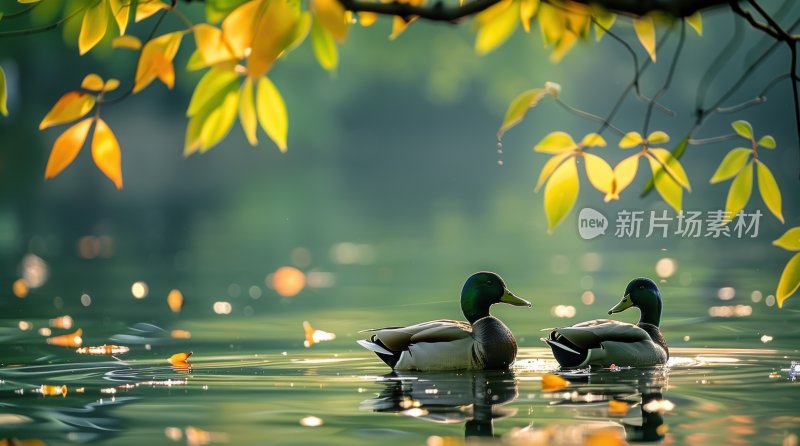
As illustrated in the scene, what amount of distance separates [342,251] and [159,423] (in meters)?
13.6

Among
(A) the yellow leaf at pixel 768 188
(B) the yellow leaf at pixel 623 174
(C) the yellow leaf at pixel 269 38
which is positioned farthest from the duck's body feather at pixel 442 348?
(C) the yellow leaf at pixel 269 38

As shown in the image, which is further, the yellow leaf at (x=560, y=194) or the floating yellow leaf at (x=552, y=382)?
the floating yellow leaf at (x=552, y=382)

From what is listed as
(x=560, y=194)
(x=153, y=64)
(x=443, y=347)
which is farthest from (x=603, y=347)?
(x=153, y=64)

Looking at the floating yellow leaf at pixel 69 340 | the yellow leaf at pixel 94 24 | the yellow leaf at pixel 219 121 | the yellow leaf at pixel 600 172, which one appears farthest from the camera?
the floating yellow leaf at pixel 69 340

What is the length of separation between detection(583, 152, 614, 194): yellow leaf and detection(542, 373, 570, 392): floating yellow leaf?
9.64ft

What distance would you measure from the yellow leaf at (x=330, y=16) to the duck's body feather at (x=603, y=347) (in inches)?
200

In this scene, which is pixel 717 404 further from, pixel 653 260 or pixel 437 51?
pixel 437 51

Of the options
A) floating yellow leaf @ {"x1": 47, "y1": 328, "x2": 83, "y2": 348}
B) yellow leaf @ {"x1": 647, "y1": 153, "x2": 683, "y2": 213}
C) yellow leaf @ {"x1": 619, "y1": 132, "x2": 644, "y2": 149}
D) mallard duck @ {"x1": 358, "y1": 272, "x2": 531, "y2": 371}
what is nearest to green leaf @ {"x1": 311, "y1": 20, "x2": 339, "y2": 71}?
yellow leaf @ {"x1": 619, "y1": 132, "x2": 644, "y2": 149}

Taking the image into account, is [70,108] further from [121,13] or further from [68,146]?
[121,13]

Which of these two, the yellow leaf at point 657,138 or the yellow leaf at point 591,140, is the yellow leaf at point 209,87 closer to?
the yellow leaf at point 591,140

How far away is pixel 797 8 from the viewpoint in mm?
31359

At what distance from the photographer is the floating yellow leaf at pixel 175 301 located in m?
12.0

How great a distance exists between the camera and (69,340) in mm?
9438

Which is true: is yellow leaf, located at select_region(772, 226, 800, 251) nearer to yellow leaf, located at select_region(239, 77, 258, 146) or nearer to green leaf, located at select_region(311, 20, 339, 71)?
green leaf, located at select_region(311, 20, 339, 71)
